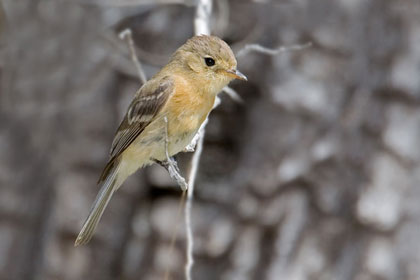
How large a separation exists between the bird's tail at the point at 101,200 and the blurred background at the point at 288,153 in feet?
3.30

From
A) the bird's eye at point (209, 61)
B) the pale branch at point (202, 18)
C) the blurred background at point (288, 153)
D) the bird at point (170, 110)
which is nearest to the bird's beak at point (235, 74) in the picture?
the bird at point (170, 110)

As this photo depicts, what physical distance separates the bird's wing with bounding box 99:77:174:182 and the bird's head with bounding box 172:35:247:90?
6.0 inches

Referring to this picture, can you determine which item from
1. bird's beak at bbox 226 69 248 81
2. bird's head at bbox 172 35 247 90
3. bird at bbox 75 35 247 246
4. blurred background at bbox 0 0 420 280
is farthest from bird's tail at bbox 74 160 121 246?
blurred background at bbox 0 0 420 280

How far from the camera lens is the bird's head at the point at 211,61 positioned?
3656mm

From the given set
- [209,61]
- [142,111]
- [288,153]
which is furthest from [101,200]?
[288,153]

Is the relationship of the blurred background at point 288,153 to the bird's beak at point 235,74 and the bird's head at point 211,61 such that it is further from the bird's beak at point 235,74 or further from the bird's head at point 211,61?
the bird's beak at point 235,74

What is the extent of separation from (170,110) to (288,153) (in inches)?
56.2

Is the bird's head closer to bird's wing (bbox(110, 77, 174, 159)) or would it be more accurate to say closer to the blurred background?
bird's wing (bbox(110, 77, 174, 159))

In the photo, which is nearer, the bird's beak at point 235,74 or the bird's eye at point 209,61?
the bird's beak at point 235,74

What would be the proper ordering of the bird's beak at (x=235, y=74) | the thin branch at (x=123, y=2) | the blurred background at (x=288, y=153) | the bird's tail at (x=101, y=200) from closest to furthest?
1. the bird's beak at (x=235, y=74)
2. the bird's tail at (x=101, y=200)
3. the thin branch at (x=123, y=2)
4. the blurred background at (x=288, y=153)

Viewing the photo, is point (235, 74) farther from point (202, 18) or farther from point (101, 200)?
point (101, 200)

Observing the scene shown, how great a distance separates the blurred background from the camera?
4922 mm

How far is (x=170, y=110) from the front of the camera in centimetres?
376

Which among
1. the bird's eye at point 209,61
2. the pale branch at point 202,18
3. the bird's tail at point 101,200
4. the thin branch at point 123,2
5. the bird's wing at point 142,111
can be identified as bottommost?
the bird's tail at point 101,200
